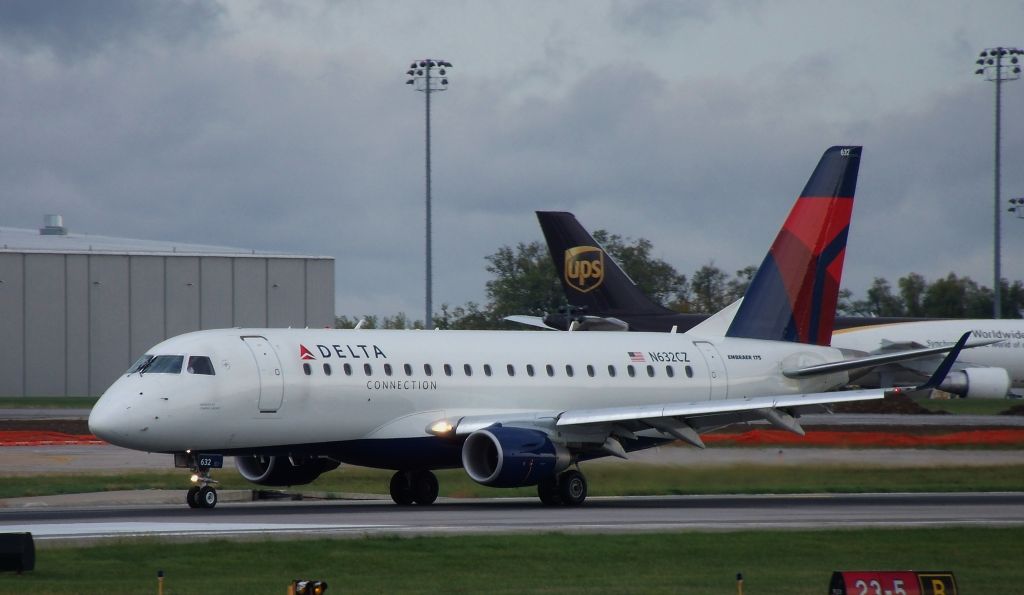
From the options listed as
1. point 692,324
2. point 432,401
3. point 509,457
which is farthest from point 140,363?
point 692,324

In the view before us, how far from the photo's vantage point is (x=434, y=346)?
33.8 metres

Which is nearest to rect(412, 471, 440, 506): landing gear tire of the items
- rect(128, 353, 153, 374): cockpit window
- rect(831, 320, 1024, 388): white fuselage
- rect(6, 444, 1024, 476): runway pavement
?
rect(6, 444, 1024, 476): runway pavement

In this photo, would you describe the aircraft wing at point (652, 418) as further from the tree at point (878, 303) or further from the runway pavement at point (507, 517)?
the tree at point (878, 303)

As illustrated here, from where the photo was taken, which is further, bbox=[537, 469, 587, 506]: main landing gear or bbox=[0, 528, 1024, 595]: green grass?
bbox=[537, 469, 587, 506]: main landing gear

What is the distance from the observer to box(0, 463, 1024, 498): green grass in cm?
3641

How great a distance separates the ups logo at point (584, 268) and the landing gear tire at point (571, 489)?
91.8 feet

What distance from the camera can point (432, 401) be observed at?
108 feet

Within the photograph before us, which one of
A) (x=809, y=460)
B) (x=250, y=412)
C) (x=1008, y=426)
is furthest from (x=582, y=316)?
(x=250, y=412)

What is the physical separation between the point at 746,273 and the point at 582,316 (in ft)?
294

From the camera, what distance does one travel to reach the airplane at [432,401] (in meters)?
30.1

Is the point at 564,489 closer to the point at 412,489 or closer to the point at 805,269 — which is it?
the point at 412,489

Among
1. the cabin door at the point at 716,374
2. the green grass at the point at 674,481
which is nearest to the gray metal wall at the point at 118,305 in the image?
the green grass at the point at 674,481

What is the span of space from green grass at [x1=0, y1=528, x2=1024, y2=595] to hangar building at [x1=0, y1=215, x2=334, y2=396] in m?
63.2

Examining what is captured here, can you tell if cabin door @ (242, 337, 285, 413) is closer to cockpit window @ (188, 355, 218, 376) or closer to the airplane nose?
cockpit window @ (188, 355, 218, 376)
